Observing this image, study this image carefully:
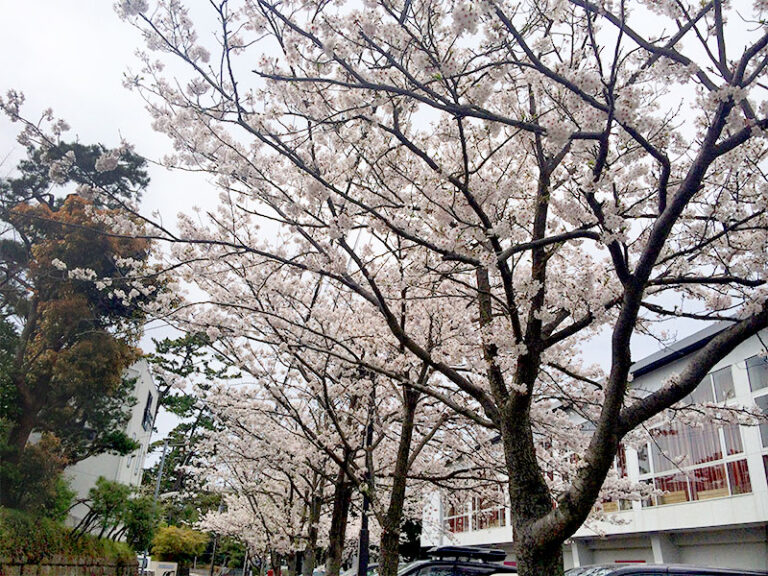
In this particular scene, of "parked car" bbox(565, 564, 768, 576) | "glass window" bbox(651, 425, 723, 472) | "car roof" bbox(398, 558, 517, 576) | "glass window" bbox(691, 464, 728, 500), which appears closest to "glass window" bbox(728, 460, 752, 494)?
"glass window" bbox(691, 464, 728, 500)

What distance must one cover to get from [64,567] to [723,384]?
15.0 metres

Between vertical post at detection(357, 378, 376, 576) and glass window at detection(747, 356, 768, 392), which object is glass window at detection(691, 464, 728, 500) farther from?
Answer: vertical post at detection(357, 378, 376, 576)

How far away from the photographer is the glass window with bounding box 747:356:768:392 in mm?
12922

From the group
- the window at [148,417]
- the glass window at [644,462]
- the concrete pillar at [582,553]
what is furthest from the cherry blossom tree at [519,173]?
the window at [148,417]

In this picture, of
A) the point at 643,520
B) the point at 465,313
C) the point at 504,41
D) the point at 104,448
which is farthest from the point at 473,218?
the point at 643,520

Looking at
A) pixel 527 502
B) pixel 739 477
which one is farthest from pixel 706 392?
pixel 527 502

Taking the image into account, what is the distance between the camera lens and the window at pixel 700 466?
44.0 feet

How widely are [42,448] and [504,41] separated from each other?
342 inches

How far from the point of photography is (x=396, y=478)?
8.34 metres

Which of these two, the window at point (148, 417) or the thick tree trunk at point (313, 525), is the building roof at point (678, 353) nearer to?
the thick tree trunk at point (313, 525)

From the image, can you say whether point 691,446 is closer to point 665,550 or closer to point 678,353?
point 678,353

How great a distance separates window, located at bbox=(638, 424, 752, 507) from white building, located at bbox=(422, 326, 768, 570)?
0.9 inches

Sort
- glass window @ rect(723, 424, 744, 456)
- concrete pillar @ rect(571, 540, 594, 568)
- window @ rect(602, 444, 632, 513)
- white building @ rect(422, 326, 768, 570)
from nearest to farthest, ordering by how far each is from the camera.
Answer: white building @ rect(422, 326, 768, 570) < glass window @ rect(723, 424, 744, 456) < window @ rect(602, 444, 632, 513) < concrete pillar @ rect(571, 540, 594, 568)

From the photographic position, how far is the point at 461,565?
838 centimetres
